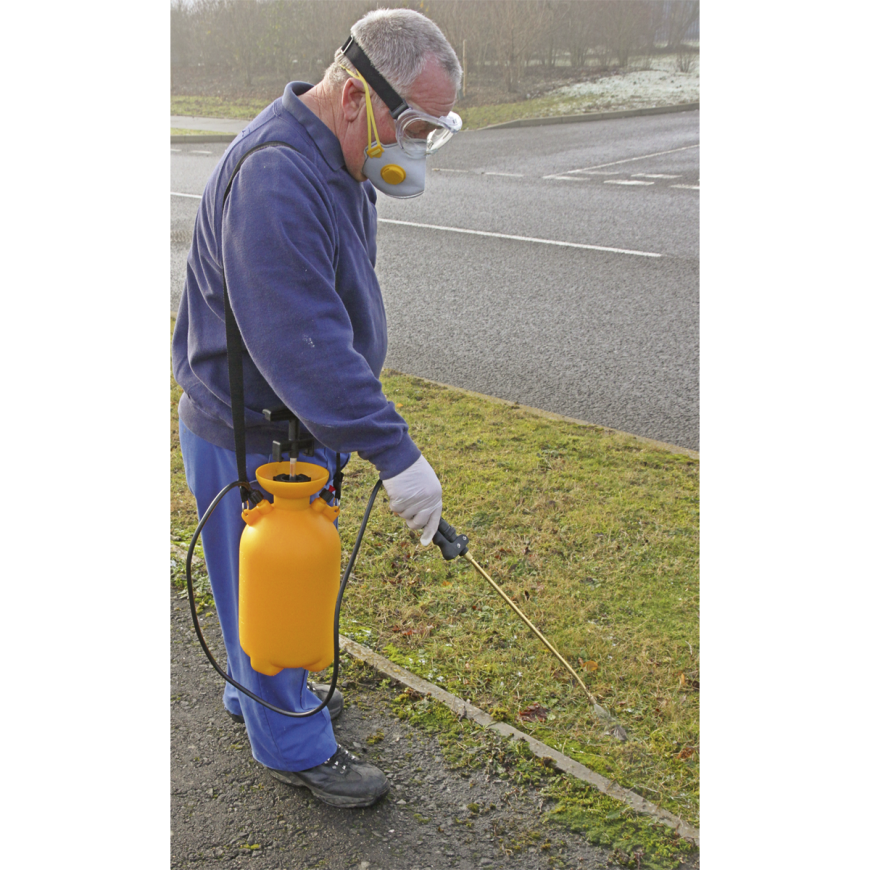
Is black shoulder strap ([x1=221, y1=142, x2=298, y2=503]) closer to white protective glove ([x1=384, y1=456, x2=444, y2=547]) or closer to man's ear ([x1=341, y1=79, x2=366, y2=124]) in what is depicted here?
man's ear ([x1=341, y1=79, x2=366, y2=124])

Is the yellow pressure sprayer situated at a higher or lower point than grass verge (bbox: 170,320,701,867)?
higher

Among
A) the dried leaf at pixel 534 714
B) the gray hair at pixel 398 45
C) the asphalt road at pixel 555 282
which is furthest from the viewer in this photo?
the asphalt road at pixel 555 282

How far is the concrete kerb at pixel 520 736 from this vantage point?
237 cm

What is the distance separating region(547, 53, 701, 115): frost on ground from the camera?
18.8 meters

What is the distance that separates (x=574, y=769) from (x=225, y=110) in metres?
21.2

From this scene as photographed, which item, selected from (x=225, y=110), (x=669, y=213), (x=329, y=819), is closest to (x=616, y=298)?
(x=669, y=213)

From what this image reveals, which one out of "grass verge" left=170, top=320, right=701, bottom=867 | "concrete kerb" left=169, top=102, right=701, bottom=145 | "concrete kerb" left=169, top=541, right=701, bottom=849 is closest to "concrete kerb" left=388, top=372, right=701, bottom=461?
"grass verge" left=170, top=320, right=701, bottom=867

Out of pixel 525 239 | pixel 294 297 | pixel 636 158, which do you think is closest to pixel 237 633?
pixel 294 297

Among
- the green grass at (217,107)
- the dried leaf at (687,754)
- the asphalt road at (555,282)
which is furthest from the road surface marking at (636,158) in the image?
the dried leaf at (687,754)

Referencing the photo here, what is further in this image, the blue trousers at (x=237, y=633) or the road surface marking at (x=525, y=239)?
the road surface marking at (x=525, y=239)

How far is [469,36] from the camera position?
64.0ft

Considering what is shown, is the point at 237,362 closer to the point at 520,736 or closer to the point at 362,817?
the point at 362,817

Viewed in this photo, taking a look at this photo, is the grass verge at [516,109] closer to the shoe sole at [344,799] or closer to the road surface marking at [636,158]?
the road surface marking at [636,158]

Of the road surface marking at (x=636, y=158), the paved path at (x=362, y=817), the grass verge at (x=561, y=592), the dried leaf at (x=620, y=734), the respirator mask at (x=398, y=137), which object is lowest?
the paved path at (x=362, y=817)
